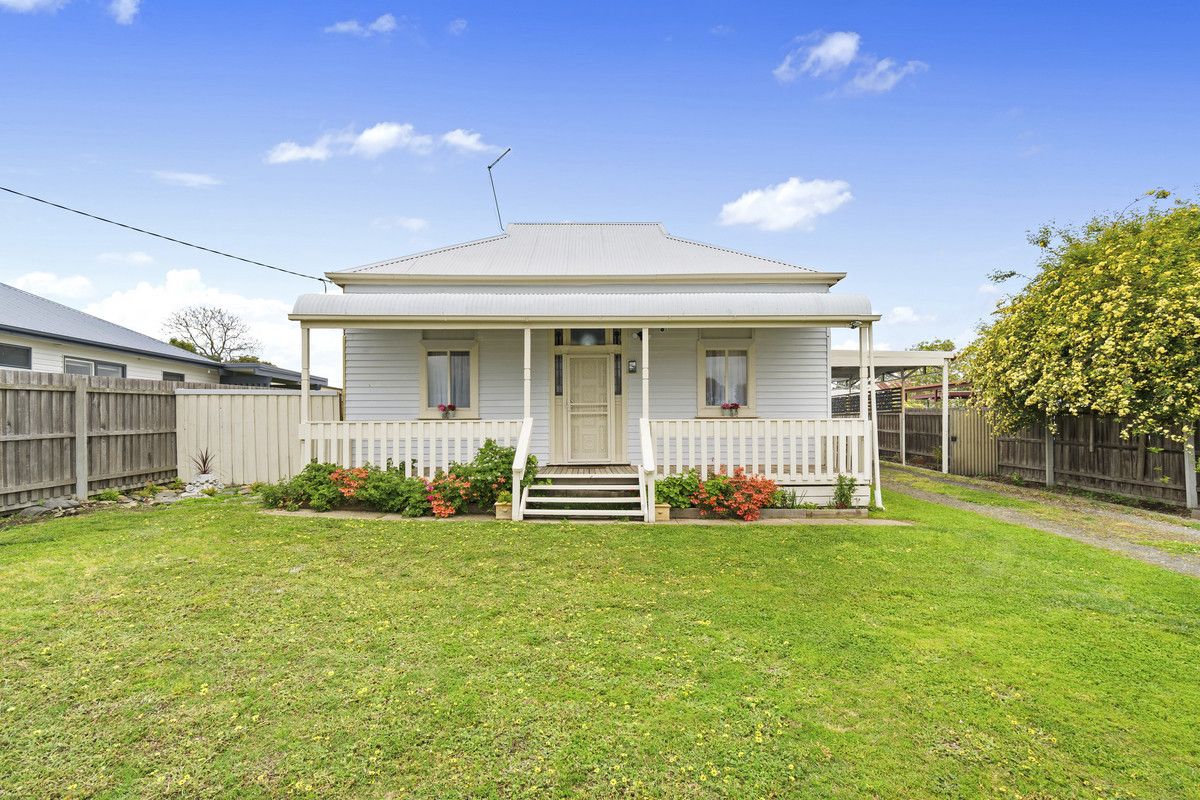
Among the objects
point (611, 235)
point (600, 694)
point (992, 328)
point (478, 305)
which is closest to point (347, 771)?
point (600, 694)

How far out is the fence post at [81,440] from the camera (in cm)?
794

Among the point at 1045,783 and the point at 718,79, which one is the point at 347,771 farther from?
the point at 718,79

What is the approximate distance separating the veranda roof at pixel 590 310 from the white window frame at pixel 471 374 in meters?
1.38

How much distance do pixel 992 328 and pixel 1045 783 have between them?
11.4 meters

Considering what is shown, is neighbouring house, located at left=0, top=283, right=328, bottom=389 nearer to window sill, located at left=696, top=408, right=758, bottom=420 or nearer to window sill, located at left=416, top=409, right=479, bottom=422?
window sill, located at left=416, top=409, right=479, bottom=422

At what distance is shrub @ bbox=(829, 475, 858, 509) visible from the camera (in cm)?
789

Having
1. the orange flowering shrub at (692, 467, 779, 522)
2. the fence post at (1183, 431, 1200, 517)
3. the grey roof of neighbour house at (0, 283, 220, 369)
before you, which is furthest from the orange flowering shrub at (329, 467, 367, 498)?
the fence post at (1183, 431, 1200, 517)

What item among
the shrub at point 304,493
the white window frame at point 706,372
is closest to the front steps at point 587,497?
the white window frame at point 706,372

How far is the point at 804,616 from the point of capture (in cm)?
395

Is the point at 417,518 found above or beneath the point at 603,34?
beneath

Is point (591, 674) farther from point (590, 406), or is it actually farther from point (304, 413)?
point (304, 413)

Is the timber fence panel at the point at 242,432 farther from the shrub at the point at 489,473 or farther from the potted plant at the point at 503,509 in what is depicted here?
the potted plant at the point at 503,509

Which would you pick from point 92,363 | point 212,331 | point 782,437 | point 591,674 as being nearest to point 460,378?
point 782,437

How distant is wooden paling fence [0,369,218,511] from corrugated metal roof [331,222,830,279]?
4.10 meters
